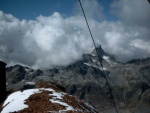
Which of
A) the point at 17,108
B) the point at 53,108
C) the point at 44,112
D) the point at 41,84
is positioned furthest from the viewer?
the point at 41,84

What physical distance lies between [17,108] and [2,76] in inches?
1424

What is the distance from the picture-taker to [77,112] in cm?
2394

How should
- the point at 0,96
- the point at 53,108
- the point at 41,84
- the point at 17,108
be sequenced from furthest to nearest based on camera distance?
the point at 0,96
the point at 41,84
the point at 17,108
the point at 53,108

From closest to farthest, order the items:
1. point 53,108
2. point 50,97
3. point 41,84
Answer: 1. point 53,108
2. point 50,97
3. point 41,84

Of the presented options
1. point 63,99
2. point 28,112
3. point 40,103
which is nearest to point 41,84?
point 63,99

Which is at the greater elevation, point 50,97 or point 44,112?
point 50,97

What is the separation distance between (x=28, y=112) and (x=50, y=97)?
5.93 meters

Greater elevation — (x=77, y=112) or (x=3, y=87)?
(x=3, y=87)

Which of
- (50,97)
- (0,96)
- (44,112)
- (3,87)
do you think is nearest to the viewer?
(44,112)

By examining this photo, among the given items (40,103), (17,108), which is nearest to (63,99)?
(40,103)

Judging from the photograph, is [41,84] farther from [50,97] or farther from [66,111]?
[66,111]

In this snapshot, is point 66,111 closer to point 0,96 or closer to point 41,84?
point 41,84

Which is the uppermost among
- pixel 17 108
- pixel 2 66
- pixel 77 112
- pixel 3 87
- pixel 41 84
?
pixel 2 66

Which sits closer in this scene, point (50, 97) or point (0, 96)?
point (50, 97)
